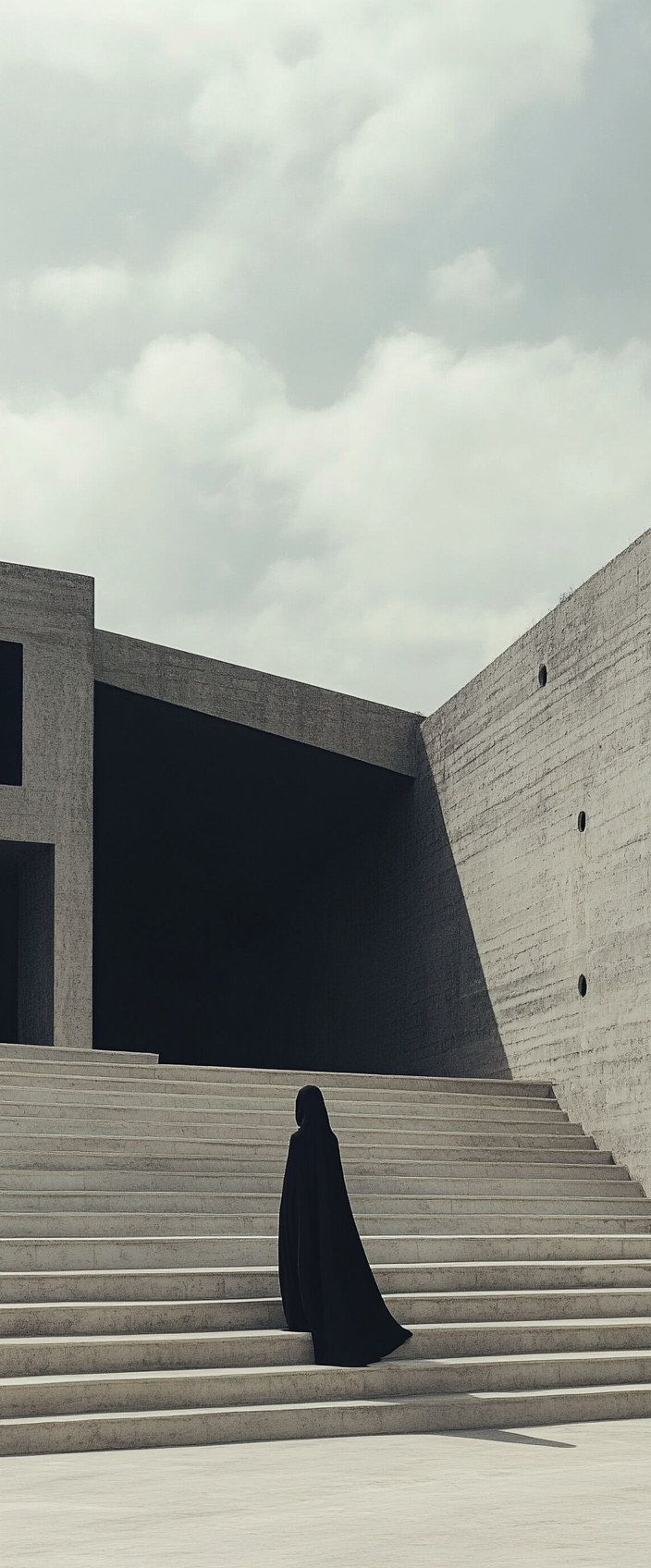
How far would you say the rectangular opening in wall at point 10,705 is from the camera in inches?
545

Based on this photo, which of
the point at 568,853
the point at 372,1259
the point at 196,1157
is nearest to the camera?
the point at 372,1259

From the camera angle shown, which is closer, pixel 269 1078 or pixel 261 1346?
pixel 261 1346

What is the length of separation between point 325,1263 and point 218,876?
14880mm

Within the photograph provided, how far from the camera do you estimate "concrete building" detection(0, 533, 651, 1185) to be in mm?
11477

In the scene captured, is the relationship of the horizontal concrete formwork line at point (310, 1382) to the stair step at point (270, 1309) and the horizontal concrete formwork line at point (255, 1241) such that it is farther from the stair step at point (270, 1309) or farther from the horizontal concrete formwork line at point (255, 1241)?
the horizontal concrete formwork line at point (255, 1241)

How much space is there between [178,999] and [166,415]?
13547 millimetres

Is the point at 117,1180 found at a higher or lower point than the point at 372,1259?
higher

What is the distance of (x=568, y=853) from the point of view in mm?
12141

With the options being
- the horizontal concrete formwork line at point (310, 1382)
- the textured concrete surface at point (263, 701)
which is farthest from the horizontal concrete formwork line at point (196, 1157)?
the textured concrete surface at point (263, 701)

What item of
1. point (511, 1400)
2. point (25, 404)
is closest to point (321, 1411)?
point (511, 1400)

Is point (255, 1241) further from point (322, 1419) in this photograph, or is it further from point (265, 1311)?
point (322, 1419)

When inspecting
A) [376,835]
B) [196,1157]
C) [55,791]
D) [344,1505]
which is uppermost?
[376,835]

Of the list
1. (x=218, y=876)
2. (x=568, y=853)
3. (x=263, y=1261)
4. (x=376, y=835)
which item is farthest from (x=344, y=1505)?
(x=218, y=876)

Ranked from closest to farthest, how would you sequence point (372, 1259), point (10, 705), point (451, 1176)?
1. point (372, 1259)
2. point (451, 1176)
3. point (10, 705)
